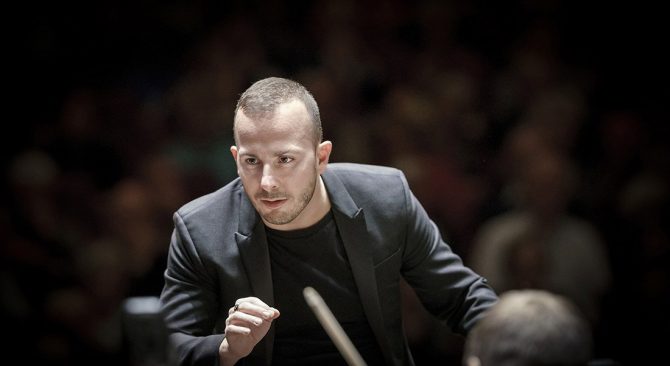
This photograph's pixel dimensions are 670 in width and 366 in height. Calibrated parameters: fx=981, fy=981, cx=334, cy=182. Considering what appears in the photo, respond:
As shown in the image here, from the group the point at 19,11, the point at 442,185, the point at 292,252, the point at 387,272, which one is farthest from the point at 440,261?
the point at 19,11

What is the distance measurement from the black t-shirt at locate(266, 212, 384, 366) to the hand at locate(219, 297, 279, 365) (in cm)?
24

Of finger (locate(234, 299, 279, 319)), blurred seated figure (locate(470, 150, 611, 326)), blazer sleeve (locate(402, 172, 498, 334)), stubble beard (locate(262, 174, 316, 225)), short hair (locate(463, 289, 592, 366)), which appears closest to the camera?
short hair (locate(463, 289, 592, 366))

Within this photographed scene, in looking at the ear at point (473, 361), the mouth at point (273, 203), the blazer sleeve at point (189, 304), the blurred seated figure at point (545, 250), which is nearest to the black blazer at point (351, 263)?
the blazer sleeve at point (189, 304)

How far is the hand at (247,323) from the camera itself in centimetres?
188

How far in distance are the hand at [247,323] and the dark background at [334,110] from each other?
120cm

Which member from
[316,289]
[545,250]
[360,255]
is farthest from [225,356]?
[545,250]

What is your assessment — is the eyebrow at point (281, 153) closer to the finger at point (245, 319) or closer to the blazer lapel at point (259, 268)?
the blazer lapel at point (259, 268)

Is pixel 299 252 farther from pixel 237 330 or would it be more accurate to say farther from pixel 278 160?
pixel 237 330

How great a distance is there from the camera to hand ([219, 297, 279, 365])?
1882mm

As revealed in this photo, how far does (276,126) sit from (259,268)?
0.33m

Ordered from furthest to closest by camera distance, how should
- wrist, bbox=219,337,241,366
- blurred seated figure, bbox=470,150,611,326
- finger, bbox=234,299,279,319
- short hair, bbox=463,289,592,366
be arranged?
blurred seated figure, bbox=470,150,611,326
wrist, bbox=219,337,241,366
finger, bbox=234,299,279,319
short hair, bbox=463,289,592,366

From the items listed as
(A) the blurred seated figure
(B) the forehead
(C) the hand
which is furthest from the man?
(A) the blurred seated figure

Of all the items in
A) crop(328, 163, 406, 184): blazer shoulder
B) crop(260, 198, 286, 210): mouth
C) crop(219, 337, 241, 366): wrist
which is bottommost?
crop(219, 337, 241, 366): wrist

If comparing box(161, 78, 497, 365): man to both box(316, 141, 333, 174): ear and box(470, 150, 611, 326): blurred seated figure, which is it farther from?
box(470, 150, 611, 326): blurred seated figure
